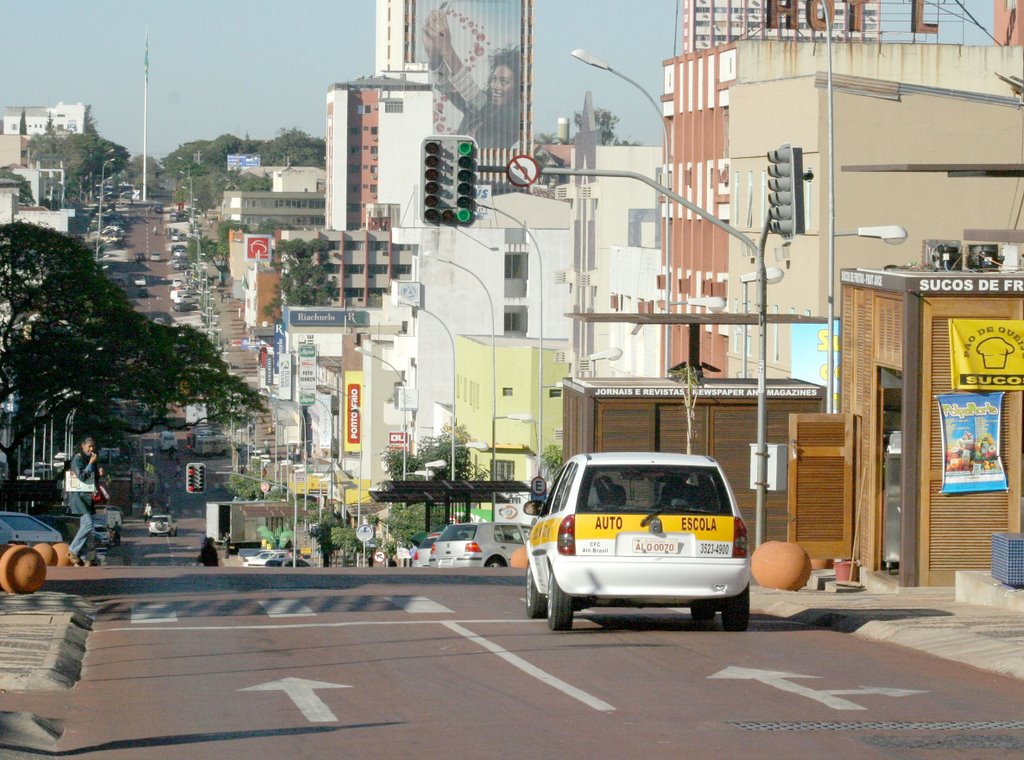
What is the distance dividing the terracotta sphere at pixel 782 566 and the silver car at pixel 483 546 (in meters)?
14.9

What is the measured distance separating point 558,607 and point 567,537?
0.72m

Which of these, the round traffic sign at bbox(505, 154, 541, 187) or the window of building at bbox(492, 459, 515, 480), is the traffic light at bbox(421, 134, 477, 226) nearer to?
the round traffic sign at bbox(505, 154, 541, 187)

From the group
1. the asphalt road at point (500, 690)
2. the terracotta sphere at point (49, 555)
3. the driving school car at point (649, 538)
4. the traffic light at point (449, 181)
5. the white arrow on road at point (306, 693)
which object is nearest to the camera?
the asphalt road at point (500, 690)

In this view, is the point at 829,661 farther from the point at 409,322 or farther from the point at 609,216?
the point at 409,322

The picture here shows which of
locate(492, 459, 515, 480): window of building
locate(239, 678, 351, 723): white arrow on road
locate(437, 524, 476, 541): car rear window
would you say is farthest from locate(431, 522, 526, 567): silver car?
locate(492, 459, 515, 480): window of building

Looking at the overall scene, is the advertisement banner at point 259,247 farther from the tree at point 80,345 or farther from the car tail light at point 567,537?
the car tail light at point 567,537

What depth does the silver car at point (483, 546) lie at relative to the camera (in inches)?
1468

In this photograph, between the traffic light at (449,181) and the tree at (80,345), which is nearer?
the traffic light at (449,181)

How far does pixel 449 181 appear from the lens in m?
25.6

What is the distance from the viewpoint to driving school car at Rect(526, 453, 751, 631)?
16078 millimetres

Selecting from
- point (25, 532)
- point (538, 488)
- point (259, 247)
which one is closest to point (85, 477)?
point (25, 532)

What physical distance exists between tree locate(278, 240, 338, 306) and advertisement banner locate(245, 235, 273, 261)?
9356 mm

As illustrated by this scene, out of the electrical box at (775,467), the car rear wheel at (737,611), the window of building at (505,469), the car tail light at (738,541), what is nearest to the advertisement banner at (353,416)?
the window of building at (505,469)

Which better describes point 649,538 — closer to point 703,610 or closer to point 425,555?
point 703,610
